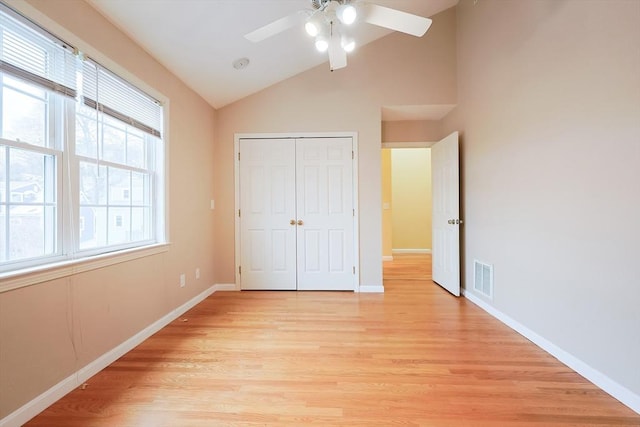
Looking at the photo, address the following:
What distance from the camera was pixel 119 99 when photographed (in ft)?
6.75

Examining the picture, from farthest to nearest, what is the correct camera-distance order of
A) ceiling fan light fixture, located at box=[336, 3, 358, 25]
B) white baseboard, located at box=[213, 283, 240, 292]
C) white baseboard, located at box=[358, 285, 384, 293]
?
white baseboard, located at box=[213, 283, 240, 292]
white baseboard, located at box=[358, 285, 384, 293]
ceiling fan light fixture, located at box=[336, 3, 358, 25]

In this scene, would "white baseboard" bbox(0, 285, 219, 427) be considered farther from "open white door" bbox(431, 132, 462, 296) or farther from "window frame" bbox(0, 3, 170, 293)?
"open white door" bbox(431, 132, 462, 296)

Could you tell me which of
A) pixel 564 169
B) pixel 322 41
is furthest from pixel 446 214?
pixel 322 41

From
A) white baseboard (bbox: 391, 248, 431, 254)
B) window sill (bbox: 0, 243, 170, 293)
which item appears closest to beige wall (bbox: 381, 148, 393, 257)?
white baseboard (bbox: 391, 248, 431, 254)

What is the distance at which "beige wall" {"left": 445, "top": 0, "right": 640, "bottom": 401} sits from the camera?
4.88 feet

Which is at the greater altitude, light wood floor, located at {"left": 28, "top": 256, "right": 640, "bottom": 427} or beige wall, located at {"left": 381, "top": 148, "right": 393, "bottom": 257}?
beige wall, located at {"left": 381, "top": 148, "right": 393, "bottom": 257}

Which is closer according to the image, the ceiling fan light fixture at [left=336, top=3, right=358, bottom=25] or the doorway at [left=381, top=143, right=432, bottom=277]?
the ceiling fan light fixture at [left=336, top=3, right=358, bottom=25]

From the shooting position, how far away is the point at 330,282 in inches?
141

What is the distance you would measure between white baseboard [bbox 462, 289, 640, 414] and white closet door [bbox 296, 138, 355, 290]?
5.78 ft

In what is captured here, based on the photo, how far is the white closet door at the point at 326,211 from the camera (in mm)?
3531

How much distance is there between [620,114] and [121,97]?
10.7 ft

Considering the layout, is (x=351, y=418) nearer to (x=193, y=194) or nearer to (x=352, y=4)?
(x=352, y=4)

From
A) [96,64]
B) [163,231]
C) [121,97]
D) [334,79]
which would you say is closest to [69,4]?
[96,64]

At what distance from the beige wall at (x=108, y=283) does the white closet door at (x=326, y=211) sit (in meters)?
1.21
